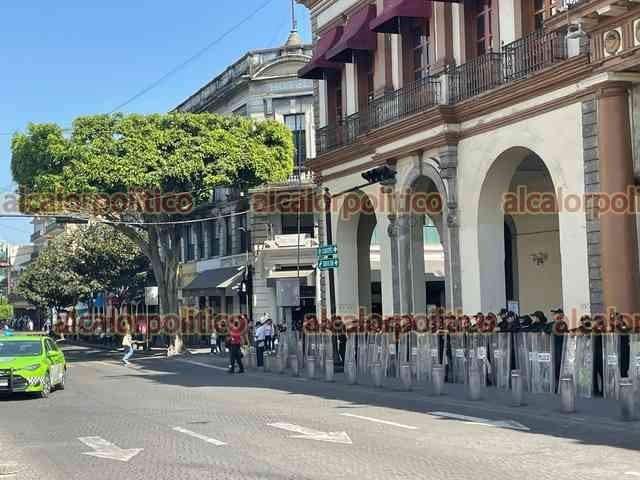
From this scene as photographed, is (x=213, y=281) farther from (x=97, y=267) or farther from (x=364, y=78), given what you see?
(x=364, y=78)

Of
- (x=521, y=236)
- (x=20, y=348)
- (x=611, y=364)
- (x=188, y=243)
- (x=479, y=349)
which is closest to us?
(x=611, y=364)

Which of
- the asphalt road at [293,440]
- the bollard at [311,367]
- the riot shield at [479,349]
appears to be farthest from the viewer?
the bollard at [311,367]

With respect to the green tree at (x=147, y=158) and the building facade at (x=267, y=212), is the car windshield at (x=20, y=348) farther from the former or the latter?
the building facade at (x=267, y=212)

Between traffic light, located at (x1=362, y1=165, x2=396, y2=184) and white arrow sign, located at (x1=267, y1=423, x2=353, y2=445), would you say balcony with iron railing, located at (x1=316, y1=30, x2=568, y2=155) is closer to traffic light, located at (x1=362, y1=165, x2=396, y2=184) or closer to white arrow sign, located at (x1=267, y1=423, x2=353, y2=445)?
traffic light, located at (x1=362, y1=165, x2=396, y2=184)

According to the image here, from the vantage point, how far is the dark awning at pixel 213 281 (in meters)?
45.7

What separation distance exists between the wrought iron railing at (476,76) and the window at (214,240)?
28214 mm

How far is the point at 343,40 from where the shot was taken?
28344 mm

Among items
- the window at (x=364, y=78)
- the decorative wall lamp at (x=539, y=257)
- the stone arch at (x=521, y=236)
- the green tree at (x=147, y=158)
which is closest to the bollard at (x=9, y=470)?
the stone arch at (x=521, y=236)

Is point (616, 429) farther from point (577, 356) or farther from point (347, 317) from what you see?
point (347, 317)

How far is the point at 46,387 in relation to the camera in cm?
2152

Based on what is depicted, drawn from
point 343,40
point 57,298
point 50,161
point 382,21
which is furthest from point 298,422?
point 57,298

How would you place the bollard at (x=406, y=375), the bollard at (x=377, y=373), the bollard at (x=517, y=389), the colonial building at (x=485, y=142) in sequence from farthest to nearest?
the bollard at (x=377, y=373) < the bollard at (x=406, y=375) < the colonial building at (x=485, y=142) < the bollard at (x=517, y=389)

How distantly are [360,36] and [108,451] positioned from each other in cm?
1820

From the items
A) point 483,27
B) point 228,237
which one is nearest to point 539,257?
point 483,27
